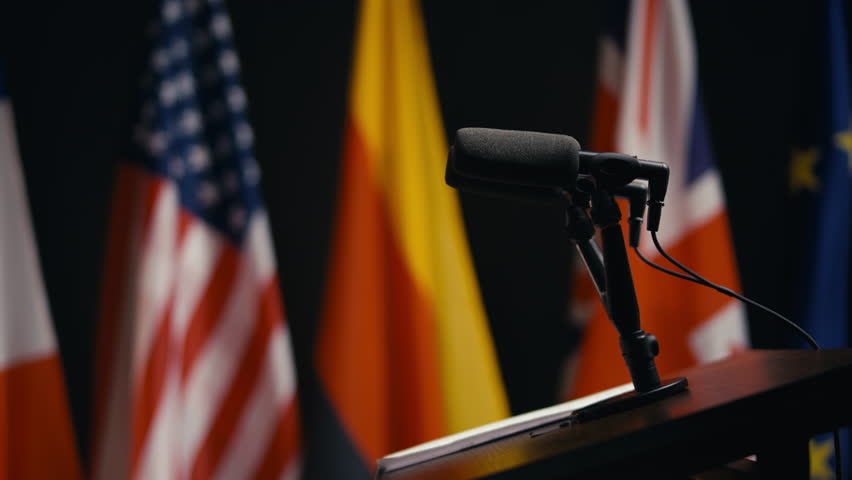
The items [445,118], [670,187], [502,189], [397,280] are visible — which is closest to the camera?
[502,189]

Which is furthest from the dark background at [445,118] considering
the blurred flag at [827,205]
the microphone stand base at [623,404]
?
the microphone stand base at [623,404]

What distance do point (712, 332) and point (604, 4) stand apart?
1153mm

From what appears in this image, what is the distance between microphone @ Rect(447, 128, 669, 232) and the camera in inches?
26.4

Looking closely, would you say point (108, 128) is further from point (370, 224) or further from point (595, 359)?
point (595, 359)

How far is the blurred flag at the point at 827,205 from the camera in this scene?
2.12 meters

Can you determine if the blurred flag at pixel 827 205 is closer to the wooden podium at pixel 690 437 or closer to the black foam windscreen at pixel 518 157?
the wooden podium at pixel 690 437

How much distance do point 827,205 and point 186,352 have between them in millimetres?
2162

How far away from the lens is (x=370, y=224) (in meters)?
1.75

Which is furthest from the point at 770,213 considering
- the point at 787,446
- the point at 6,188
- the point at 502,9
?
the point at 6,188

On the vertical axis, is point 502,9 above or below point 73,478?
above

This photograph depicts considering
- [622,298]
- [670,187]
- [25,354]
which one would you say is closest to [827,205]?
[670,187]

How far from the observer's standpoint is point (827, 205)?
2176mm

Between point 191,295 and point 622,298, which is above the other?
point 622,298

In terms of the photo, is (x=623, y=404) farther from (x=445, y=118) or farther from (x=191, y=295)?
(x=445, y=118)
